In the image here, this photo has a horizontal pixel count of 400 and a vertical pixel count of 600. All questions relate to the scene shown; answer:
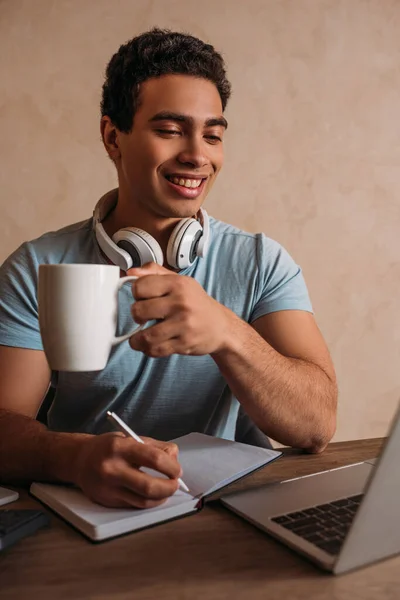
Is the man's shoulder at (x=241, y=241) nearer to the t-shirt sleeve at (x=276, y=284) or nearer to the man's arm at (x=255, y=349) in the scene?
the t-shirt sleeve at (x=276, y=284)

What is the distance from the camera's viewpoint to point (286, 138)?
7.72 ft

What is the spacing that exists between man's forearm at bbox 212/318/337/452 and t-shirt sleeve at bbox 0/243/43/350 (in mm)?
445

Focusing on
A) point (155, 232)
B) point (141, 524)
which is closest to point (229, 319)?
point (141, 524)

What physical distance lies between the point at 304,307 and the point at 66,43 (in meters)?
1.32

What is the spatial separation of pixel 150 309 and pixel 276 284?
2.19 ft

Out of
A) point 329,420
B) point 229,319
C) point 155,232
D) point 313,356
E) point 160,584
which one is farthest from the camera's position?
point 155,232

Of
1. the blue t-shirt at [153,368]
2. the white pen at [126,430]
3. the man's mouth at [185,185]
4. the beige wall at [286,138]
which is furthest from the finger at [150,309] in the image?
the beige wall at [286,138]

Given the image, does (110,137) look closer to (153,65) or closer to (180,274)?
(153,65)

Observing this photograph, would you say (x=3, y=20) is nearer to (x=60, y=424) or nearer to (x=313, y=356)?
(x=60, y=424)

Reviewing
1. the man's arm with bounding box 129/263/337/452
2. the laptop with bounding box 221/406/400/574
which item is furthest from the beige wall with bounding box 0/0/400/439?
the laptop with bounding box 221/406/400/574

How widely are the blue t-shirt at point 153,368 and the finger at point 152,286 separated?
1.70ft

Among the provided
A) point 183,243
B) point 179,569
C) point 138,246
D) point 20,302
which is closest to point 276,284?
point 183,243

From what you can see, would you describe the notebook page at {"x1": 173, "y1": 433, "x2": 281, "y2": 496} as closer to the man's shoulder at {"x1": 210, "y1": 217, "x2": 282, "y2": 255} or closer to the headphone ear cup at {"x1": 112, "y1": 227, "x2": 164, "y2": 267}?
the headphone ear cup at {"x1": 112, "y1": 227, "x2": 164, "y2": 267}

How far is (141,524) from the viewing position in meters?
0.69
